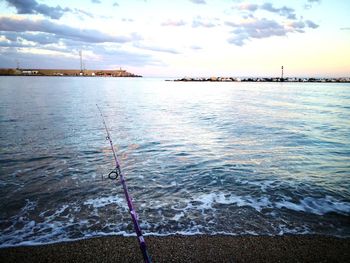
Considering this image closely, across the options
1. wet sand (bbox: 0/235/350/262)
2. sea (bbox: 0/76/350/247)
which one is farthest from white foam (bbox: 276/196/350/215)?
wet sand (bbox: 0/235/350/262)

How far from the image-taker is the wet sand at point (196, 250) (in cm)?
495

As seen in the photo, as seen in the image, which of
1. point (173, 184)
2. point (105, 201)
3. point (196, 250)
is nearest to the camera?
point (196, 250)

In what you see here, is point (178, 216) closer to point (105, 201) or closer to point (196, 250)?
point (196, 250)

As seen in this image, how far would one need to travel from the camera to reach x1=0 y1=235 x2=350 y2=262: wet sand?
16.3 ft

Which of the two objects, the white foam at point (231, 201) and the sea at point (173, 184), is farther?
the white foam at point (231, 201)

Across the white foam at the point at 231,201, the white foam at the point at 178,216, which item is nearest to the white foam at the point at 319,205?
the white foam at the point at 231,201

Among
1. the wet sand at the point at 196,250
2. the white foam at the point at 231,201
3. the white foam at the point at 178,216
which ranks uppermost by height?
the wet sand at the point at 196,250

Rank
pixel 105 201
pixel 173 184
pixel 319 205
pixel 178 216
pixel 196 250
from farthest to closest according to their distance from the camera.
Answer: pixel 173 184 → pixel 105 201 → pixel 319 205 → pixel 178 216 → pixel 196 250

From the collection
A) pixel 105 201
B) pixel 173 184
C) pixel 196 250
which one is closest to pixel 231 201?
pixel 173 184

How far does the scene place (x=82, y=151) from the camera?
1316cm

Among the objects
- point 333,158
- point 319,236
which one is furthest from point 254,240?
point 333,158

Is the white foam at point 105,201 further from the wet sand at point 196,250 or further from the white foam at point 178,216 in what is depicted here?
the wet sand at point 196,250

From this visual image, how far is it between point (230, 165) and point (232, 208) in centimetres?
410

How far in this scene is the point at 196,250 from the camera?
17.1 ft
